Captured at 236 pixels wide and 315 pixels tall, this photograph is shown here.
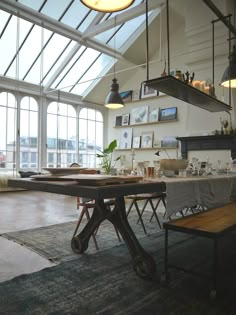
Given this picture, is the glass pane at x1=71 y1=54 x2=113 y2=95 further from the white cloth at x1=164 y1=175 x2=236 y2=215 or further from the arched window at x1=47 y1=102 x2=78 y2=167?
the white cloth at x1=164 y1=175 x2=236 y2=215

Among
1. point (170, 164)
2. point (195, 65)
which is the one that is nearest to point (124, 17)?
point (195, 65)

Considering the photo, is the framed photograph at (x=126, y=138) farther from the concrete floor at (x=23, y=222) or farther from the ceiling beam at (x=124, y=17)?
the concrete floor at (x=23, y=222)

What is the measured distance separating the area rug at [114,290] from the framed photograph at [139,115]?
23.3 ft

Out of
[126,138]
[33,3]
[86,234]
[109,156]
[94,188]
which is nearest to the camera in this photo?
[94,188]

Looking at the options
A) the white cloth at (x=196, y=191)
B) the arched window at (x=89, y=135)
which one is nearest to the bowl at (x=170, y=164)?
the white cloth at (x=196, y=191)

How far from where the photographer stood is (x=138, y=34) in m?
8.83

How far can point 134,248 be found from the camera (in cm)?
238

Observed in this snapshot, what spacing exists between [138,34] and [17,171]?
224 inches

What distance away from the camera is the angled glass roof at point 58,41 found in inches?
290

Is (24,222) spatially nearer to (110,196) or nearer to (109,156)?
(110,196)

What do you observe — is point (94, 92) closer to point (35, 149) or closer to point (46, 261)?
point (35, 149)

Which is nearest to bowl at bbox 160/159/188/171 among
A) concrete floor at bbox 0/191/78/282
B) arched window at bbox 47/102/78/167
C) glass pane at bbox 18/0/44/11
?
concrete floor at bbox 0/191/78/282

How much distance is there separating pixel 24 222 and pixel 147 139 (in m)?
5.83

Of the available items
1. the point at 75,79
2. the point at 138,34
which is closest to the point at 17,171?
the point at 75,79
